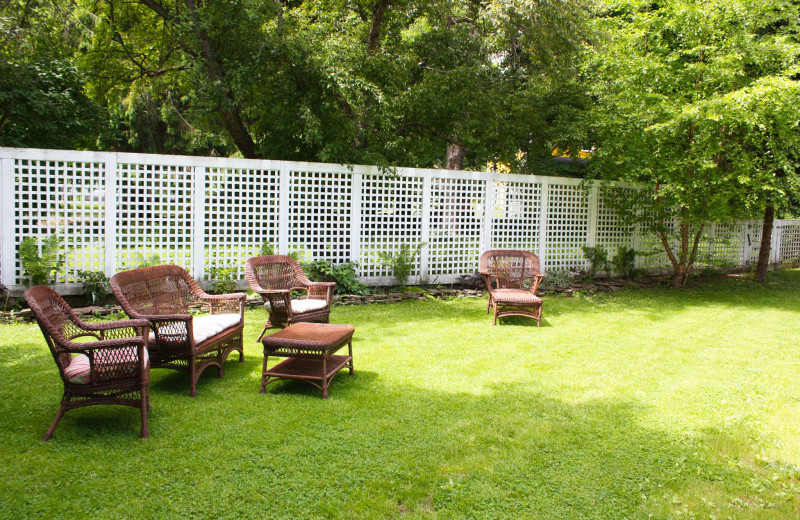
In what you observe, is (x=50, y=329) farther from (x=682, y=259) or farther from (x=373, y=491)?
(x=682, y=259)

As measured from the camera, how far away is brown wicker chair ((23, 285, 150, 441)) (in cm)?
326

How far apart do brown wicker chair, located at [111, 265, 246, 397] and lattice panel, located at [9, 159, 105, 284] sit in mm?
3160

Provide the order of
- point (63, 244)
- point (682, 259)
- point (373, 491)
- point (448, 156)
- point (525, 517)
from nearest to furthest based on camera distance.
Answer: point (525, 517) < point (373, 491) < point (63, 244) < point (682, 259) < point (448, 156)

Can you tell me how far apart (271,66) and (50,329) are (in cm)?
670

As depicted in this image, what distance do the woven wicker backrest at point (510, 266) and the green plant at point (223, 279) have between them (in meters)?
3.71

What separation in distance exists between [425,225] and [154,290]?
541 cm

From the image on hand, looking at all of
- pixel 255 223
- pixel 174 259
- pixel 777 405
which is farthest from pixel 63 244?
pixel 777 405

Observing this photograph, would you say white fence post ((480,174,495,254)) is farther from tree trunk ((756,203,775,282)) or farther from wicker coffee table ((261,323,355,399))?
tree trunk ((756,203,775,282))

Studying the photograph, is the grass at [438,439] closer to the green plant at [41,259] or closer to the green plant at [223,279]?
the green plant at [41,259]

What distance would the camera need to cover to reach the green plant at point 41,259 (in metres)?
6.76

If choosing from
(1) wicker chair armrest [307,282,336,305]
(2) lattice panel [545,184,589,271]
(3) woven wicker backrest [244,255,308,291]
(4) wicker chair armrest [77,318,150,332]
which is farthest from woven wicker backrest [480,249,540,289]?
(4) wicker chair armrest [77,318,150,332]

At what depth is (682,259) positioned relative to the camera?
34.3ft

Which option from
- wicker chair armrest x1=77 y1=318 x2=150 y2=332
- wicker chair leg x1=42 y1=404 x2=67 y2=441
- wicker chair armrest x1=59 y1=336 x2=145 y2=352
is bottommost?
wicker chair leg x1=42 y1=404 x2=67 y2=441

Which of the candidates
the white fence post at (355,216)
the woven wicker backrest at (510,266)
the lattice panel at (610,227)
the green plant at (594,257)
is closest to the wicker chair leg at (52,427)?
Result: the white fence post at (355,216)
